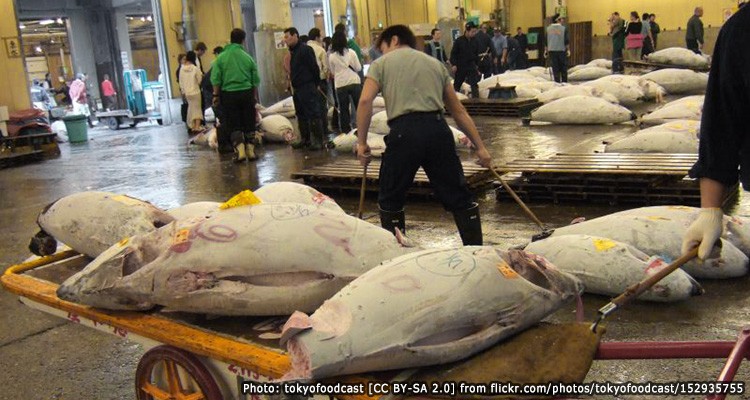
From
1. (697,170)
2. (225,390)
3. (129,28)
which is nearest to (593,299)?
(697,170)

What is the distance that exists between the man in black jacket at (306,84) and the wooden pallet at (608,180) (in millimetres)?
4370

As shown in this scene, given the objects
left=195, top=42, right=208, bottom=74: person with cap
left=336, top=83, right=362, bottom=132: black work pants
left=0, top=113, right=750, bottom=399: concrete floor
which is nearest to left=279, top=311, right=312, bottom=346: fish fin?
left=0, top=113, right=750, bottom=399: concrete floor

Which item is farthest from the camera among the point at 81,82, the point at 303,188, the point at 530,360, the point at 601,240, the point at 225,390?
the point at 81,82

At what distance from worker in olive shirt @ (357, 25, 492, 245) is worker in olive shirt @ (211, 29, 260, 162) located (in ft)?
18.2

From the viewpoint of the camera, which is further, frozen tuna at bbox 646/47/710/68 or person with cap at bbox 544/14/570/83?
frozen tuna at bbox 646/47/710/68

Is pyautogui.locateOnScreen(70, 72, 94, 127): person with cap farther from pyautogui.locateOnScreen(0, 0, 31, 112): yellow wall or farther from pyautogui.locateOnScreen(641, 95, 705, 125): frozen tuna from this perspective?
pyautogui.locateOnScreen(641, 95, 705, 125): frozen tuna

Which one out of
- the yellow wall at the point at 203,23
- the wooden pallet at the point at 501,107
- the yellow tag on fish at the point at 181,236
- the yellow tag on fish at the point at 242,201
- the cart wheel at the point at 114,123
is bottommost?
the cart wheel at the point at 114,123

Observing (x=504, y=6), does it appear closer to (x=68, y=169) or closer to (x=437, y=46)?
(x=437, y=46)

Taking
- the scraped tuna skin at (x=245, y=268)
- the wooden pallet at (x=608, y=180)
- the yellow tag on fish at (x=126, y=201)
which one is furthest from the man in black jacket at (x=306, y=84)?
the scraped tuna skin at (x=245, y=268)

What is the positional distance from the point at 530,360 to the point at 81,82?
2255cm

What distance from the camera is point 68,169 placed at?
1171cm

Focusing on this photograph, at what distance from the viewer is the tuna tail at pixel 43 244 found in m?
3.90

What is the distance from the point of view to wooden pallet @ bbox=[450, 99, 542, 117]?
526 inches

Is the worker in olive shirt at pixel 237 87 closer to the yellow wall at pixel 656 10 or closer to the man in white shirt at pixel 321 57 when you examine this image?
the man in white shirt at pixel 321 57
